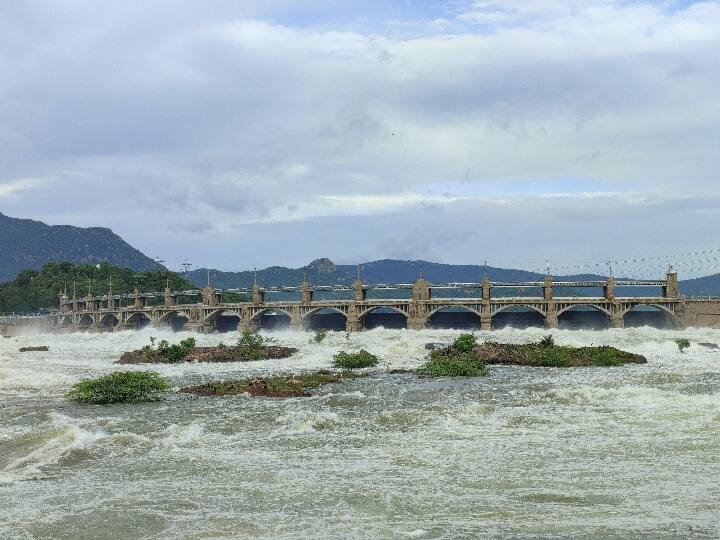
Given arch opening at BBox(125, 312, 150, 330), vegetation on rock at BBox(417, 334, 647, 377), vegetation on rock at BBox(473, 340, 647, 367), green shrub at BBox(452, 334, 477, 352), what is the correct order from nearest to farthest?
vegetation on rock at BBox(417, 334, 647, 377), vegetation on rock at BBox(473, 340, 647, 367), green shrub at BBox(452, 334, 477, 352), arch opening at BBox(125, 312, 150, 330)

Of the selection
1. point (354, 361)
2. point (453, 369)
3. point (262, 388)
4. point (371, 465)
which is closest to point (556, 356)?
point (453, 369)

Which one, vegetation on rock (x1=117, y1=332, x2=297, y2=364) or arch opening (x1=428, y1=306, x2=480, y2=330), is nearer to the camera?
vegetation on rock (x1=117, y1=332, x2=297, y2=364)

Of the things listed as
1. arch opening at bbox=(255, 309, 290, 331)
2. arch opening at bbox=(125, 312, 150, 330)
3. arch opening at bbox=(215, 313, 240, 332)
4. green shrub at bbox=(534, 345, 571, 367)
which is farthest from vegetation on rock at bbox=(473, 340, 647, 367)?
arch opening at bbox=(125, 312, 150, 330)

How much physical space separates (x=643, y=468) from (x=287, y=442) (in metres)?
11.4

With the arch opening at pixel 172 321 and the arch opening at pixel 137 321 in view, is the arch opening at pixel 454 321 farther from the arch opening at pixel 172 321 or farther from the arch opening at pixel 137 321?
the arch opening at pixel 137 321

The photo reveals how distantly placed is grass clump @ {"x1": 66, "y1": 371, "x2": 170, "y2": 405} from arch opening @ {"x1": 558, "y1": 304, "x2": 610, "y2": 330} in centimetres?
9728

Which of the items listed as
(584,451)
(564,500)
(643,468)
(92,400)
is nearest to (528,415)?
(584,451)

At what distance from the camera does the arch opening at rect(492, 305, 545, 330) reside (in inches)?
5157

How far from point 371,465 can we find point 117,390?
19901 millimetres

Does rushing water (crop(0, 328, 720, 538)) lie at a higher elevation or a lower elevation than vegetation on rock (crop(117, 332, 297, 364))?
higher

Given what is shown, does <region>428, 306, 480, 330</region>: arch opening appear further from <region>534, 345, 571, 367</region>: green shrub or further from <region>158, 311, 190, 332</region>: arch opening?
<region>534, 345, 571, 367</region>: green shrub

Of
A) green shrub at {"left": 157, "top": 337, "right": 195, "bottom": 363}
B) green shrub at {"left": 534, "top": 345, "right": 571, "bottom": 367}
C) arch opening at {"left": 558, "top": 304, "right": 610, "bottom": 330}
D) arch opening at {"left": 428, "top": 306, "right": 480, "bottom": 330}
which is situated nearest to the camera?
green shrub at {"left": 534, "top": 345, "right": 571, "bottom": 367}

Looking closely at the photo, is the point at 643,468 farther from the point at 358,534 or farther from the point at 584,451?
the point at 358,534

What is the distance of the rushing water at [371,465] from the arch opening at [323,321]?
328 ft
